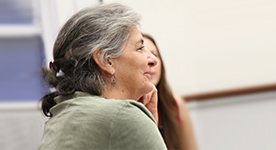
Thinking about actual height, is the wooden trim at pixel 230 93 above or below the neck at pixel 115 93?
Result: below

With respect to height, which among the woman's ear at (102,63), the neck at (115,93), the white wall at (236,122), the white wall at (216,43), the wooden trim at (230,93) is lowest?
the white wall at (236,122)

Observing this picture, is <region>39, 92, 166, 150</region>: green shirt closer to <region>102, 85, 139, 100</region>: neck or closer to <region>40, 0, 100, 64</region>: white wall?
<region>102, 85, 139, 100</region>: neck

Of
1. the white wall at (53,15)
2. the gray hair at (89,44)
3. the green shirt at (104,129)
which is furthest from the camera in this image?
the white wall at (53,15)

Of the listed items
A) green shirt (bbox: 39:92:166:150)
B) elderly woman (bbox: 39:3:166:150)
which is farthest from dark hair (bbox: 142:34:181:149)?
green shirt (bbox: 39:92:166:150)

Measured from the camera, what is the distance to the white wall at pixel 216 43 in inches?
94.7

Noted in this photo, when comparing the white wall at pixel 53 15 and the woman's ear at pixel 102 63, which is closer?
the woman's ear at pixel 102 63

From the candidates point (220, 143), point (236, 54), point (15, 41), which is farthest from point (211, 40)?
point (15, 41)

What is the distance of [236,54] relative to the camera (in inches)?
96.8

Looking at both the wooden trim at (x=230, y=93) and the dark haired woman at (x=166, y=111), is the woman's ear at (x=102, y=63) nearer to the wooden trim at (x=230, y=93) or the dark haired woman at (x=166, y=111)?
the dark haired woman at (x=166, y=111)

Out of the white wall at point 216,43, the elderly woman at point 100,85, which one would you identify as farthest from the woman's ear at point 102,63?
the white wall at point 216,43

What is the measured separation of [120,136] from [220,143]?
5.66ft

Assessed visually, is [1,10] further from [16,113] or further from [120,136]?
[120,136]

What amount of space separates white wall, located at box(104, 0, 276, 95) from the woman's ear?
128 cm

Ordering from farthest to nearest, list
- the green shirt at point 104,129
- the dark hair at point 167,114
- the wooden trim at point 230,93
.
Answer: the wooden trim at point 230,93, the dark hair at point 167,114, the green shirt at point 104,129
